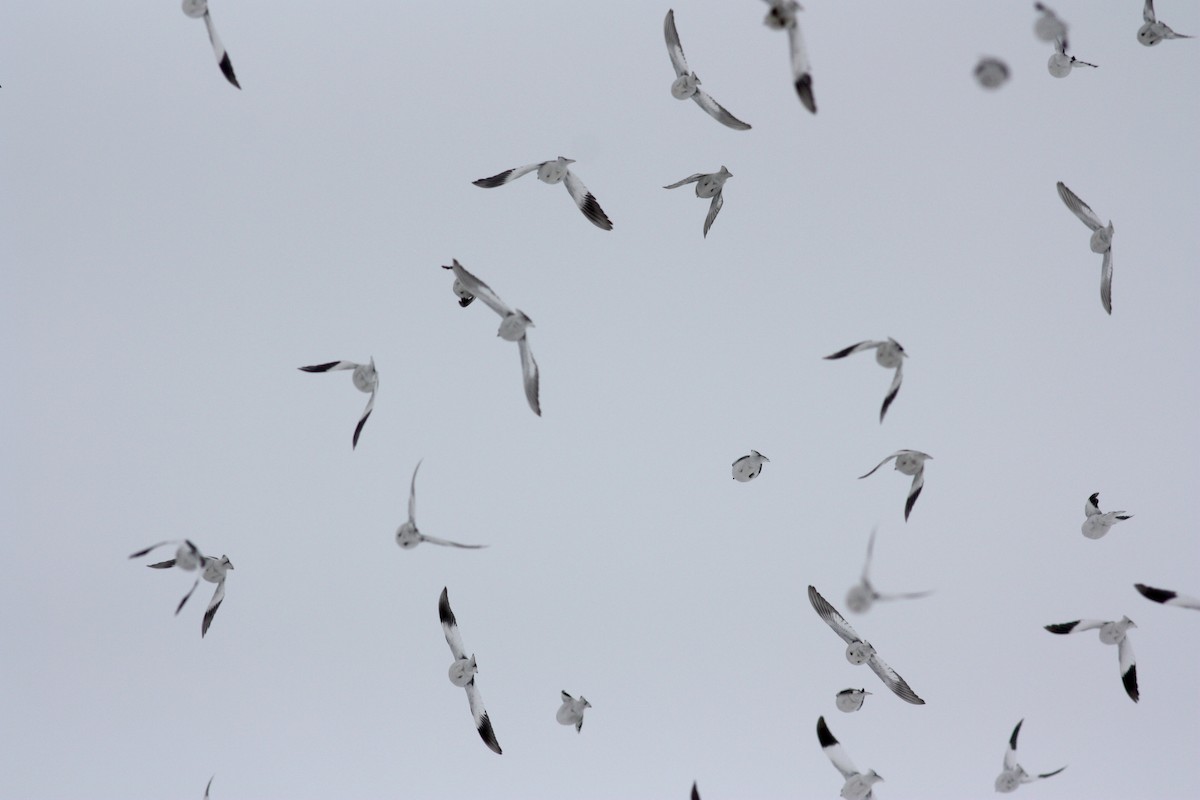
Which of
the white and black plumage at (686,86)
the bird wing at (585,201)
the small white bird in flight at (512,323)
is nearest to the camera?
the small white bird in flight at (512,323)

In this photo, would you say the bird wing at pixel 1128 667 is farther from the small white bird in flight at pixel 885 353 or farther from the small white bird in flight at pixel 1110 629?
the small white bird in flight at pixel 885 353

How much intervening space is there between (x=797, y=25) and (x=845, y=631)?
34.2 ft

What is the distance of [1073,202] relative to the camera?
19359mm

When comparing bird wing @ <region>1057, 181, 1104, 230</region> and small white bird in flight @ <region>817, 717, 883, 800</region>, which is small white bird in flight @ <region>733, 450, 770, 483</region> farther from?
bird wing @ <region>1057, 181, 1104, 230</region>

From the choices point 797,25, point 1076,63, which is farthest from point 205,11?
point 1076,63

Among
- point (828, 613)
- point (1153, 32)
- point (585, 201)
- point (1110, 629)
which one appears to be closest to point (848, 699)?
point (828, 613)

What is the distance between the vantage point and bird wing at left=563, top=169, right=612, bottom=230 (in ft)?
61.5

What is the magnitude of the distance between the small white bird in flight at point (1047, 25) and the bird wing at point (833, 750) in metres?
10.8

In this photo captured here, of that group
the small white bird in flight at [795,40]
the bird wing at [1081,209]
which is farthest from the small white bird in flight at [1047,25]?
the bird wing at [1081,209]

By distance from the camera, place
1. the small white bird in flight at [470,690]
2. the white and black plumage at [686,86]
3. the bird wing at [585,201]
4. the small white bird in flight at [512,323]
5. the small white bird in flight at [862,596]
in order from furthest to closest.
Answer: the small white bird in flight at [470,690] < the bird wing at [585,201] < the white and black plumage at [686,86] < the small white bird in flight at [512,323] < the small white bird in flight at [862,596]

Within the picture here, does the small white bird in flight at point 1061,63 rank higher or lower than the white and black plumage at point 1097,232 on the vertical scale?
higher

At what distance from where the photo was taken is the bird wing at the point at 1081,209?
755 inches

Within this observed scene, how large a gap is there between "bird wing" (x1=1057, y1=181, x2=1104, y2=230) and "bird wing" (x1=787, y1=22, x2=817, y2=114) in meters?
6.67

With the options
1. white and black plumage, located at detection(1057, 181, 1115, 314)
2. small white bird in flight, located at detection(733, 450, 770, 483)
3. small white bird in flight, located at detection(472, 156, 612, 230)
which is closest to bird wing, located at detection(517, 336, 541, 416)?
small white bird in flight, located at detection(472, 156, 612, 230)
